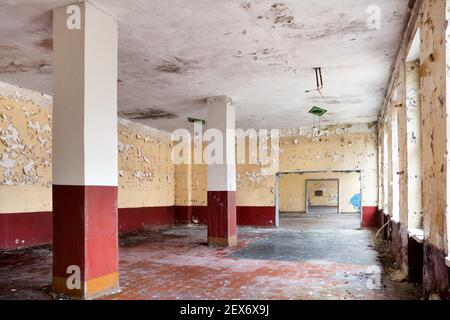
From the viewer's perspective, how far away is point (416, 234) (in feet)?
15.5

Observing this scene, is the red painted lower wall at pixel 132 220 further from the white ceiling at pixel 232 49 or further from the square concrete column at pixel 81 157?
the square concrete column at pixel 81 157

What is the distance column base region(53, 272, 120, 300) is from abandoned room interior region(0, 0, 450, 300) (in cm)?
2

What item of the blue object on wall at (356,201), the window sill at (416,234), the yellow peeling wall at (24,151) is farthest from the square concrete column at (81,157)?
the blue object on wall at (356,201)

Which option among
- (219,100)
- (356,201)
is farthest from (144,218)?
(356,201)

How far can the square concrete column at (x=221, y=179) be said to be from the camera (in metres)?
8.34

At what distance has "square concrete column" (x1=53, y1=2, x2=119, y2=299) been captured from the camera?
4.17m

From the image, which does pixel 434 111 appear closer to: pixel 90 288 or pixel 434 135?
pixel 434 135

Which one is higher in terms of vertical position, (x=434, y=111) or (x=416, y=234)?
(x=434, y=111)

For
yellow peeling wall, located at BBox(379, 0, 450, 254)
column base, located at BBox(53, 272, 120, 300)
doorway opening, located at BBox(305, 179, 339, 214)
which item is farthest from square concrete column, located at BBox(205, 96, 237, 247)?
doorway opening, located at BBox(305, 179, 339, 214)

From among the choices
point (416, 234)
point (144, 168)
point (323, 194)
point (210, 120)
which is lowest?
point (323, 194)

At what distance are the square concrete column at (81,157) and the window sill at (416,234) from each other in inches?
135

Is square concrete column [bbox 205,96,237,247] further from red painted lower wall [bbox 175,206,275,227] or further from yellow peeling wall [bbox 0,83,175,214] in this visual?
red painted lower wall [bbox 175,206,275,227]

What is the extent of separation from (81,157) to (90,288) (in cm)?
137

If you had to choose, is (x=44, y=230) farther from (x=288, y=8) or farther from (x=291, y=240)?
(x=288, y=8)
